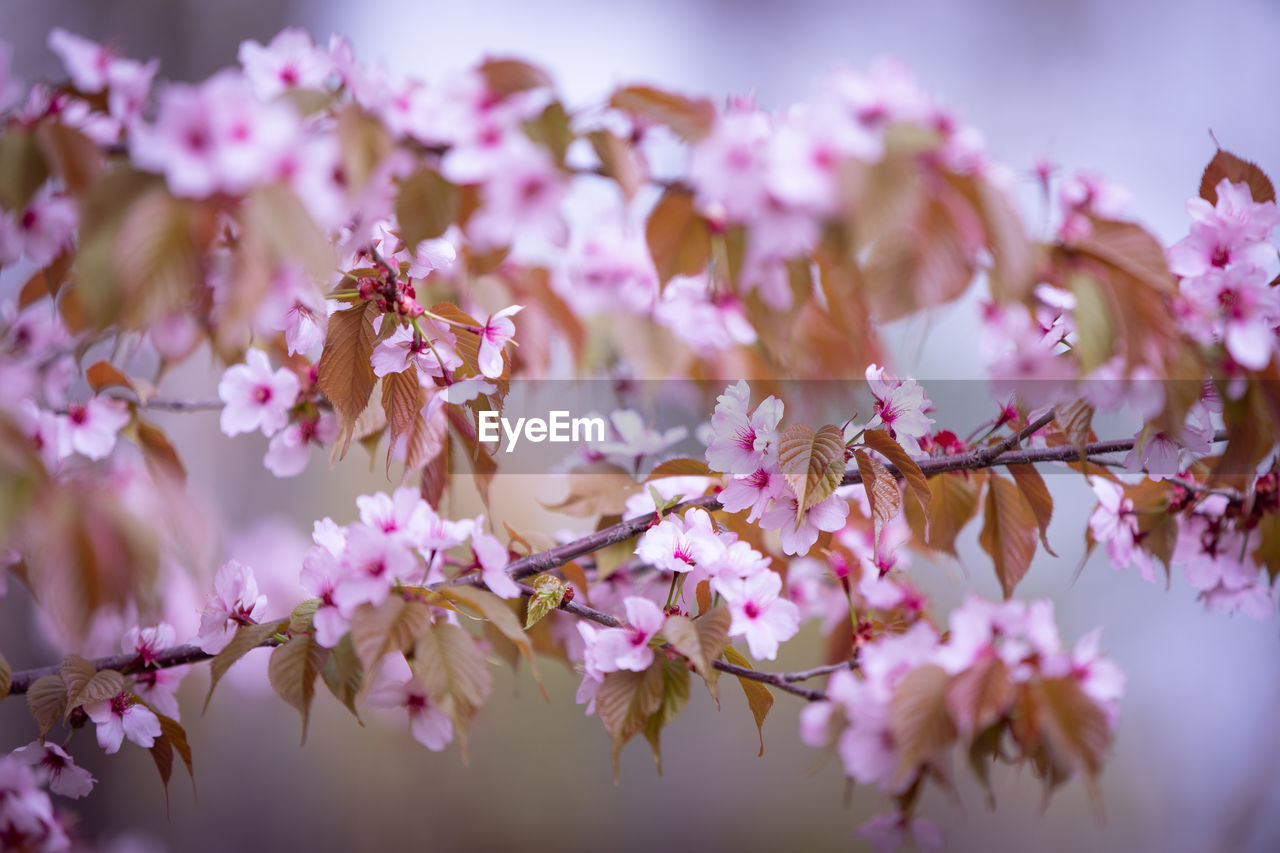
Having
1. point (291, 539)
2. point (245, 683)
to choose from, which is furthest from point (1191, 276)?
point (245, 683)

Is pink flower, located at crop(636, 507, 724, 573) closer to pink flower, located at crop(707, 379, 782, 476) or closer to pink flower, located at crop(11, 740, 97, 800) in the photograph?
pink flower, located at crop(707, 379, 782, 476)

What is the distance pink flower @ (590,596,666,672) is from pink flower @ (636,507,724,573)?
35 millimetres

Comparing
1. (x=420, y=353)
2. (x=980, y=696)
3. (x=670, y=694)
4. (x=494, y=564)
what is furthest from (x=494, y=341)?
(x=980, y=696)

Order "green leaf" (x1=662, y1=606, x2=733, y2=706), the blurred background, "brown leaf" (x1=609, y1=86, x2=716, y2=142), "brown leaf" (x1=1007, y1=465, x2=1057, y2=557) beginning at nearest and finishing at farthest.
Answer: "brown leaf" (x1=609, y1=86, x2=716, y2=142)
"green leaf" (x1=662, y1=606, x2=733, y2=706)
"brown leaf" (x1=1007, y1=465, x2=1057, y2=557)
the blurred background

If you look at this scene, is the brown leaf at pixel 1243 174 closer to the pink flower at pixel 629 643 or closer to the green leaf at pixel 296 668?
the pink flower at pixel 629 643

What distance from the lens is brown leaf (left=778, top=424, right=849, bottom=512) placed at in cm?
48

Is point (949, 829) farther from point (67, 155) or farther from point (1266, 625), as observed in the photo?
point (67, 155)

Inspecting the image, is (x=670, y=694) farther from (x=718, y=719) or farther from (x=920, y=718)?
(x=718, y=719)

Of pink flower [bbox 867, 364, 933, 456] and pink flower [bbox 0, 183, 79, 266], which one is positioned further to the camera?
pink flower [bbox 867, 364, 933, 456]

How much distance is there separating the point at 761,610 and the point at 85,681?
43cm

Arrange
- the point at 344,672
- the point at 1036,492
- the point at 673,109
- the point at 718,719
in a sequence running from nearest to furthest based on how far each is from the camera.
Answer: the point at 673,109 < the point at 344,672 < the point at 1036,492 < the point at 718,719

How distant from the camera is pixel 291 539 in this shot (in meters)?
1.54

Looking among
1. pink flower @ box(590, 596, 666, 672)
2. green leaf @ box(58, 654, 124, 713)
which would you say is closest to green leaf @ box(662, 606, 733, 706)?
pink flower @ box(590, 596, 666, 672)

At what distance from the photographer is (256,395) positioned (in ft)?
2.13
